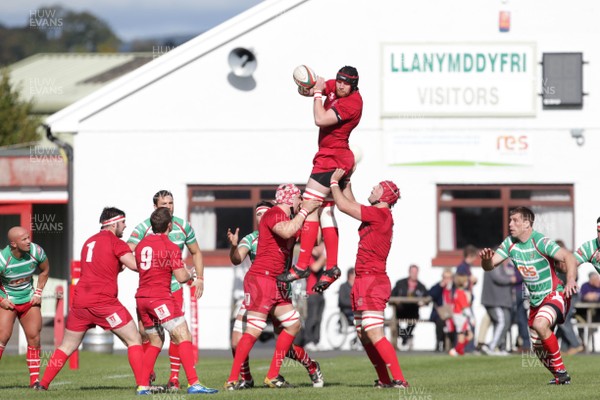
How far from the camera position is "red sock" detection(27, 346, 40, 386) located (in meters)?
15.8

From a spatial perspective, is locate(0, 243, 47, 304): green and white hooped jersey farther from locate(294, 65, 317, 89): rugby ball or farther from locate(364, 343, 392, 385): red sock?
locate(364, 343, 392, 385): red sock

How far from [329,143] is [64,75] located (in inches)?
1793

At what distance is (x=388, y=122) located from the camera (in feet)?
86.6

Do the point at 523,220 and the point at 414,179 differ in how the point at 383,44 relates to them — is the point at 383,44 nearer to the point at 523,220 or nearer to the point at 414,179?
the point at 414,179

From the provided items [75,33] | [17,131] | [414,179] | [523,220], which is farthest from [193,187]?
[75,33]

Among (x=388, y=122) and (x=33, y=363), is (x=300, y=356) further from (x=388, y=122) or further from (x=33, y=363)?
(x=388, y=122)

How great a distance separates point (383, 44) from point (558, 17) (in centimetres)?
360

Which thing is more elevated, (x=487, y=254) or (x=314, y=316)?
(x=487, y=254)

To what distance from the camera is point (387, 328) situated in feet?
87.4

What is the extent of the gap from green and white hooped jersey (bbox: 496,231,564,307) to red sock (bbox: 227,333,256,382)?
2.98 metres

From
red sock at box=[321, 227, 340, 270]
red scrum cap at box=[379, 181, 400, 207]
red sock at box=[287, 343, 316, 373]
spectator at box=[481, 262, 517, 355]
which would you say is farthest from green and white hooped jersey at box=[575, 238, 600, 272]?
spectator at box=[481, 262, 517, 355]

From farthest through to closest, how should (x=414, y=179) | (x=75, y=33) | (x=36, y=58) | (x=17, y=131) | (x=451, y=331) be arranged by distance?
(x=75, y=33) → (x=36, y=58) → (x=17, y=131) → (x=414, y=179) → (x=451, y=331)

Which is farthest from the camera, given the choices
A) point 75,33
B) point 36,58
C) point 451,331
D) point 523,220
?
point 75,33

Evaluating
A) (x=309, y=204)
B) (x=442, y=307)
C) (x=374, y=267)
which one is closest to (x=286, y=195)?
(x=309, y=204)
